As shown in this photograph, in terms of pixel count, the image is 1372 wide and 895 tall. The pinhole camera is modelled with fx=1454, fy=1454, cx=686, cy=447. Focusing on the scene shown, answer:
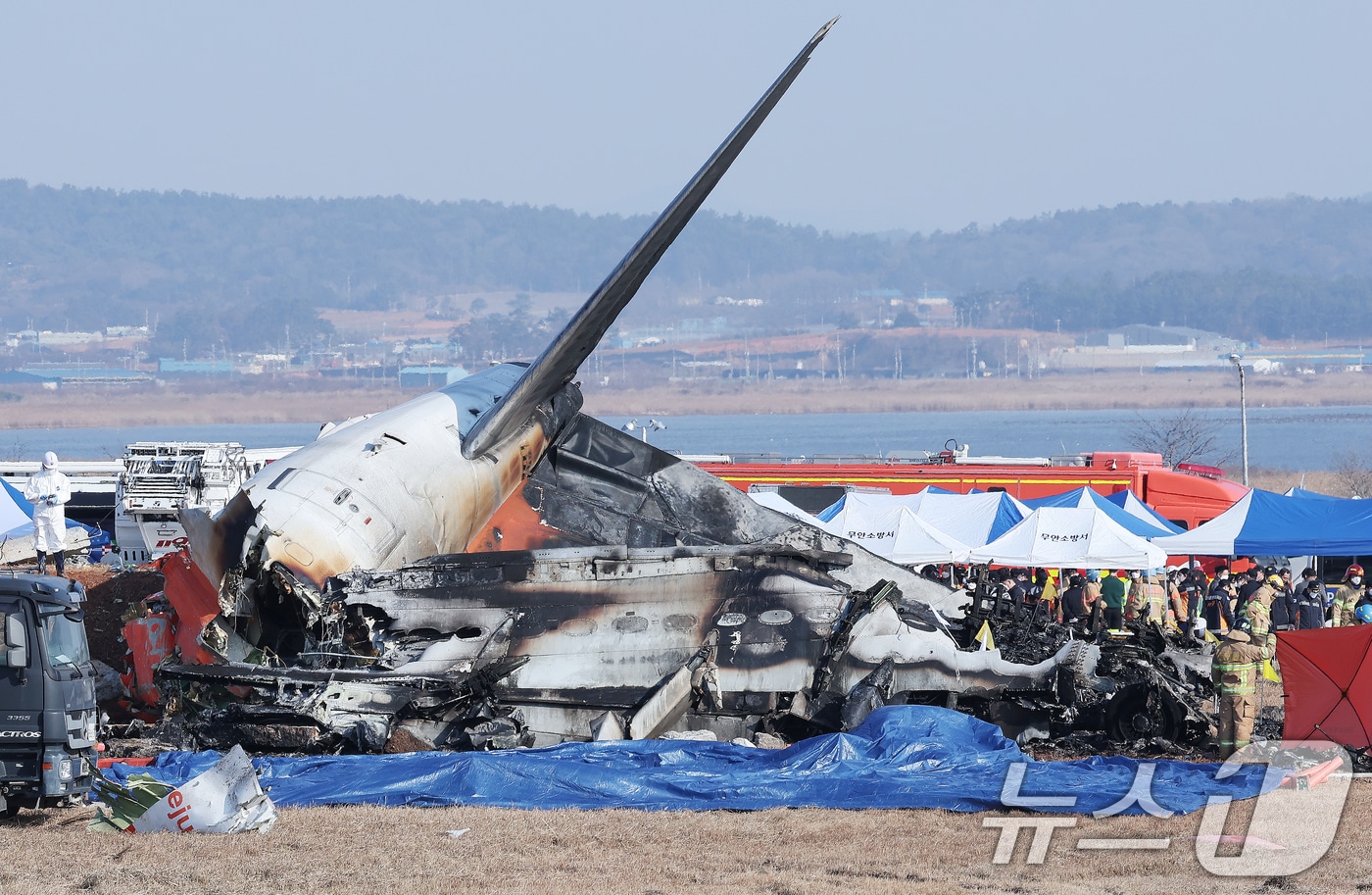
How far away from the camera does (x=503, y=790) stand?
1351 centimetres

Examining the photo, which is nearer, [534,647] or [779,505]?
[534,647]

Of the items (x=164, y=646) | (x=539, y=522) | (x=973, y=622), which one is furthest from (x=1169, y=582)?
(x=164, y=646)

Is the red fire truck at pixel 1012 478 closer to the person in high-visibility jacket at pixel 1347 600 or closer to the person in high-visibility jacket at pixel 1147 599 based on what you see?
the person in high-visibility jacket at pixel 1147 599

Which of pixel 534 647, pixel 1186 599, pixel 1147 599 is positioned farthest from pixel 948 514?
pixel 534 647

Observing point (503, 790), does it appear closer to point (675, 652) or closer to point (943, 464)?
point (675, 652)

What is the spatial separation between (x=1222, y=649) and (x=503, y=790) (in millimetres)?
7562

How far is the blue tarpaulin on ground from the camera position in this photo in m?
13.1

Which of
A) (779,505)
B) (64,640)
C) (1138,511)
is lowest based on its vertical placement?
(1138,511)

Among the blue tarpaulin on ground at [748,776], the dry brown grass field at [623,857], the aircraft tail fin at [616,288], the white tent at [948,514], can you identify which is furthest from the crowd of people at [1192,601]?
the aircraft tail fin at [616,288]

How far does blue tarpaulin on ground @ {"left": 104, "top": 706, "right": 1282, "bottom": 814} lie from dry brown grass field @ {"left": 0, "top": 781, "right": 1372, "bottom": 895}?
370 mm

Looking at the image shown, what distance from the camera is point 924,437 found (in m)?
153

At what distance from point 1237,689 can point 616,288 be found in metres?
10.8

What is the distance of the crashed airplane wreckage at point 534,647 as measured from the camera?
15.9 metres

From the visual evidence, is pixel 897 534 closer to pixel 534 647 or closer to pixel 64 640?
pixel 534 647
